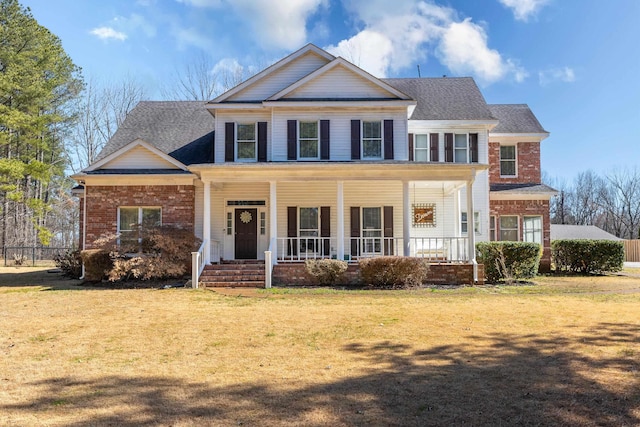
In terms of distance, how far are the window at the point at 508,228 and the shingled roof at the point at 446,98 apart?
15.4ft

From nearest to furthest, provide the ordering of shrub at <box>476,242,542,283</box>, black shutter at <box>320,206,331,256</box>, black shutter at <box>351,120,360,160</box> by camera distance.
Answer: shrub at <box>476,242,542,283</box>
black shutter at <box>351,120,360,160</box>
black shutter at <box>320,206,331,256</box>

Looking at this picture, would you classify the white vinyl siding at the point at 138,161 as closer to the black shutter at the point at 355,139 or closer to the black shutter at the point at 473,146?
the black shutter at the point at 355,139

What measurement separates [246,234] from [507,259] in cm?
982

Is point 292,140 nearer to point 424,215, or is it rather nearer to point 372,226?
point 372,226

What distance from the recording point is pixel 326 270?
1510 cm

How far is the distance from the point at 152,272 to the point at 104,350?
8.36 m

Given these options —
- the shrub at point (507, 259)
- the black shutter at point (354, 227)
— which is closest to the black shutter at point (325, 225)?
the black shutter at point (354, 227)

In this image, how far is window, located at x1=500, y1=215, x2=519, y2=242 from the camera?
21.0 metres

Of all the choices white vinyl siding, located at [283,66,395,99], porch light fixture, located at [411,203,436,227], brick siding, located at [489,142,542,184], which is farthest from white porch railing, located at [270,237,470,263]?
white vinyl siding, located at [283,66,395,99]

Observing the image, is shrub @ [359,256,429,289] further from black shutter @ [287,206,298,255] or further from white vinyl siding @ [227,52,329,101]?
white vinyl siding @ [227,52,329,101]

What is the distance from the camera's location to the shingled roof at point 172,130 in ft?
63.9

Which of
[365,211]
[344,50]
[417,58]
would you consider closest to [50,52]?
[344,50]

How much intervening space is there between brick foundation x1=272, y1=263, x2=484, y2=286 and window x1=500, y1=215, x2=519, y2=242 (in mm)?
6163

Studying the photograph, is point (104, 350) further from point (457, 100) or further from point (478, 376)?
point (457, 100)
